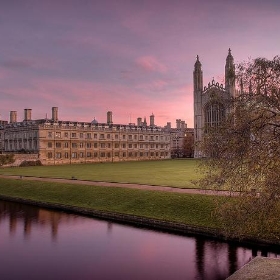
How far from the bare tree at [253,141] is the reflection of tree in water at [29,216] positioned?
39.0ft

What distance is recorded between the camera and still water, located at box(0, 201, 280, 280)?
14.7m

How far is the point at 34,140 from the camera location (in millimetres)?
68125

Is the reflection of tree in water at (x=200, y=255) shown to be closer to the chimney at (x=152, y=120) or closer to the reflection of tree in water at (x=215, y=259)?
the reflection of tree in water at (x=215, y=259)

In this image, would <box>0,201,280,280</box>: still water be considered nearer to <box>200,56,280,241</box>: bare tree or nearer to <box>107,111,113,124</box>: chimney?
<box>200,56,280,241</box>: bare tree

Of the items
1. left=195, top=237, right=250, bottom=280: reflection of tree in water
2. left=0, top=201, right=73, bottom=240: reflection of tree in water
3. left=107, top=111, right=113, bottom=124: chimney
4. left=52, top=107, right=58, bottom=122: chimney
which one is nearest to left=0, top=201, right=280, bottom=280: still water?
left=195, top=237, right=250, bottom=280: reflection of tree in water

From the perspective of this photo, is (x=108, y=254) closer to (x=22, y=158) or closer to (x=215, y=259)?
(x=215, y=259)

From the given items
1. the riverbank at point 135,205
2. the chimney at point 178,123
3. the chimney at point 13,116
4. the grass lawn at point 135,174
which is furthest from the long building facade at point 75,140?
the riverbank at point 135,205

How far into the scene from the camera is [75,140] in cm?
7450

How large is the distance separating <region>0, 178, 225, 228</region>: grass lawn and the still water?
183 centimetres

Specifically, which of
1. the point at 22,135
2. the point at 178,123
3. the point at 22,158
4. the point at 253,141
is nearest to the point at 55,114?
the point at 22,135

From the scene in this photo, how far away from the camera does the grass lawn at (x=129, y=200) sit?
20.9 meters

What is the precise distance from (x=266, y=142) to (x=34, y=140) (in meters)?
62.2

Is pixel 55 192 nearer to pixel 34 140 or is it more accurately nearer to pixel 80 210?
pixel 80 210

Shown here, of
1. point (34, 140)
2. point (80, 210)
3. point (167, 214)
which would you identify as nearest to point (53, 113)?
point (34, 140)
